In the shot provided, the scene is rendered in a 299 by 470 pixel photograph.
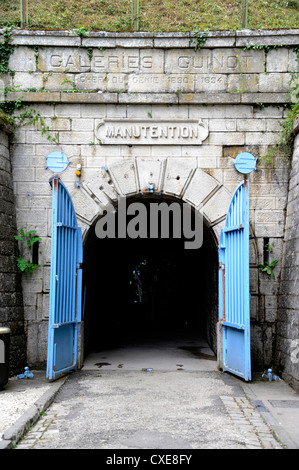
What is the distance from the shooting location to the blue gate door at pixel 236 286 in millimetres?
5992

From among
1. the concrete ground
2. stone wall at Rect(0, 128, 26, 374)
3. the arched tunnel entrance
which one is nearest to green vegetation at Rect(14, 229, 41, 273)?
stone wall at Rect(0, 128, 26, 374)

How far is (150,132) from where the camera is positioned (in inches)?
278

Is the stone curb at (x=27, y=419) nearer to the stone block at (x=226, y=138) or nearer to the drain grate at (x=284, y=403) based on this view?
the drain grate at (x=284, y=403)

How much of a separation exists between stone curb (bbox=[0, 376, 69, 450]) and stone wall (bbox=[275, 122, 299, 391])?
116 inches

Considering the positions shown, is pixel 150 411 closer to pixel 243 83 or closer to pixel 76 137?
pixel 76 137

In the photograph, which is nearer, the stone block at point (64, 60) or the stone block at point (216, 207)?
the stone block at point (216, 207)

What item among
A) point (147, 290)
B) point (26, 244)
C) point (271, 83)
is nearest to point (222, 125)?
point (271, 83)

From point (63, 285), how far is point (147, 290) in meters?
9.18

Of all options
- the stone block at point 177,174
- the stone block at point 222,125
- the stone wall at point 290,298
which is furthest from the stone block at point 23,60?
the stone wall at point 290,298

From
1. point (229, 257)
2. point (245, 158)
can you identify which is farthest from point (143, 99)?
point (229, 257)

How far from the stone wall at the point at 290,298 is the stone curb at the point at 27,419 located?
2.96 meters

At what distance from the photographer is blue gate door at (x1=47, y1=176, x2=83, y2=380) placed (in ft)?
19.6

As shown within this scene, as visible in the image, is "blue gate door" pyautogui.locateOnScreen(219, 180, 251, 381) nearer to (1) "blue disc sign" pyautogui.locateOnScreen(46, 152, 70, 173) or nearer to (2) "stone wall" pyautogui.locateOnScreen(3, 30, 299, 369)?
(2) "stone wall" pyautogui.locateOnScreen(3, 30, 299, 369)
